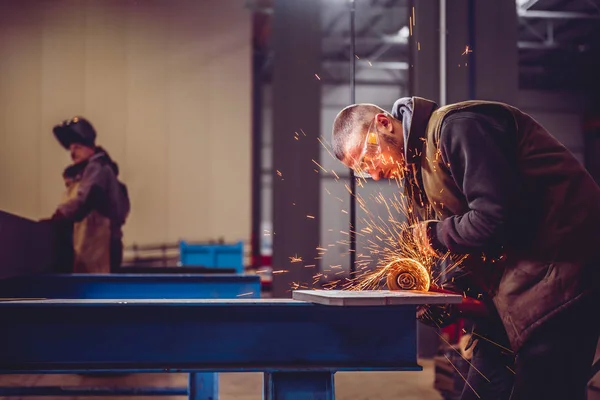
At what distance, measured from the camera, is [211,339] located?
1.74 m

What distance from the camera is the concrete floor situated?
13.6 feet

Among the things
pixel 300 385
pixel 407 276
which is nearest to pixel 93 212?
pixel 407 276

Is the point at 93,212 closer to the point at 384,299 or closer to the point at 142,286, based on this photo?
the point at 142,286

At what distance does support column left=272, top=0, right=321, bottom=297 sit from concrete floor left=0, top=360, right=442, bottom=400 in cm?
108

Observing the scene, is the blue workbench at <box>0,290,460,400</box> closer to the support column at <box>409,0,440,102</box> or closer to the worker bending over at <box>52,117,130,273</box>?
the worker bending over at <box>52,117,130,273</box>

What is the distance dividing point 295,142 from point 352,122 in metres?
3.36

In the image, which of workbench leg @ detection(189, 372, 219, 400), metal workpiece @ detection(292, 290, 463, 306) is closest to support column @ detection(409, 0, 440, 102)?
workbench leg @ detection(189, 372, 219, 400)

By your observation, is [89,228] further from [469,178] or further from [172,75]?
[172,75]

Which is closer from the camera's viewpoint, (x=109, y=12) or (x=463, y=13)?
(x=463, y=13)

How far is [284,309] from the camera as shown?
1742 mm

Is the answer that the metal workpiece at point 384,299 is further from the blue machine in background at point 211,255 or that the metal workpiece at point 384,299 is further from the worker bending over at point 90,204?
the blue machine in background at point 211,255

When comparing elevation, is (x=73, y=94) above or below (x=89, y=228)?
above

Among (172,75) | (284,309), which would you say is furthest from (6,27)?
(284,309)

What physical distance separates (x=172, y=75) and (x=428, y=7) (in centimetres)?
467
